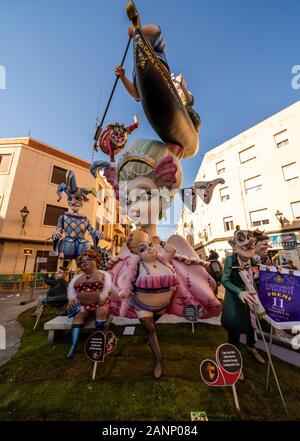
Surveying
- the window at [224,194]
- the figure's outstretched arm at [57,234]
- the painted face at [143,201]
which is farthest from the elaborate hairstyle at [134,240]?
the window at [224,194]

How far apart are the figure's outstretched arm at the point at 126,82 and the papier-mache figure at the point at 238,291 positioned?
11.6 feet

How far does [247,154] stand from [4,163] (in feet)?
56.4

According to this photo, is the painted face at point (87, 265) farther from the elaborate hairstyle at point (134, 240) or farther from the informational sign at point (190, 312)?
the informational sign at point (190, 312)

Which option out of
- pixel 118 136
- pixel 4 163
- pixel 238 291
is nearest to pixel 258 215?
pixel 118 136

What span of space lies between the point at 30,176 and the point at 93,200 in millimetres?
4657

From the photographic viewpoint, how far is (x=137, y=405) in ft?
4.63

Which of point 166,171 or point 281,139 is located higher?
point 281,139

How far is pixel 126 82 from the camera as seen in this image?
148 inches

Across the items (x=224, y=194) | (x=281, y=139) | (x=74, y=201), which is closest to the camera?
(x=74, y=201)

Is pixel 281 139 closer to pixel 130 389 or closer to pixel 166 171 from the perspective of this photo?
pixel 166 171

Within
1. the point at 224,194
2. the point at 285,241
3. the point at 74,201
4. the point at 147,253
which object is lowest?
the point at 147,253

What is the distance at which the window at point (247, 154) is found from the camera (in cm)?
1398

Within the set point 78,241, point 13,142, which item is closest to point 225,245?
point 78,241

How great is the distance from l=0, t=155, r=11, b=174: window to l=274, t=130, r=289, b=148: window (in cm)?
1811
